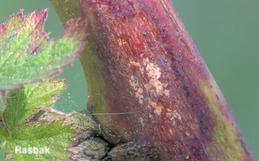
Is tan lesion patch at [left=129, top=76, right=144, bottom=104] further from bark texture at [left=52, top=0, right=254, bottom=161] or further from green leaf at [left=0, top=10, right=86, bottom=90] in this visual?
green leaf at [left=0, top=10, right=86, bottom=90]

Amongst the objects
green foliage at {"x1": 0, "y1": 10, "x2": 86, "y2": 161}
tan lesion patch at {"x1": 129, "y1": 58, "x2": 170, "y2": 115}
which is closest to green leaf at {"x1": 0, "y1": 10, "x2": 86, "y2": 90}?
green foliage at {"x1": 0, "y1": 10, "x2": 86, "y2": 161}

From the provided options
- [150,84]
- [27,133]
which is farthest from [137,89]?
[27,133]

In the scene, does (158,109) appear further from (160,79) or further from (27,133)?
(27,133)

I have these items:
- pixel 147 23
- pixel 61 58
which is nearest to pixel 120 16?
pixel 147 23

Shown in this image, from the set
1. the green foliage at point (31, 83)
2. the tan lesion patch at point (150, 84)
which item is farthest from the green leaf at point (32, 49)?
the tan lesion patch at point (150, 84)

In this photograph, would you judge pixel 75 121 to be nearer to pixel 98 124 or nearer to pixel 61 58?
pixel 98 124

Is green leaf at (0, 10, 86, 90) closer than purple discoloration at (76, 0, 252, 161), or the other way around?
green leaf at (0, 10, 86, 90)

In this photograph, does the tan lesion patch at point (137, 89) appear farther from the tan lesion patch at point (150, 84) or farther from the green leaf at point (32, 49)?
the green leaf at point (32, 49)

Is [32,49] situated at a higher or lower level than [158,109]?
higher
